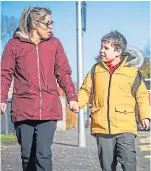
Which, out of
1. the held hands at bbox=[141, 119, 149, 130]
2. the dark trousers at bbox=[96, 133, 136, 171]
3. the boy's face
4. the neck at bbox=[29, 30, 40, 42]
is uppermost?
the neck at bbox=[29, 30, 40, 42]

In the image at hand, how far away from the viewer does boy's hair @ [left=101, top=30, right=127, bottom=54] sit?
4.97 m

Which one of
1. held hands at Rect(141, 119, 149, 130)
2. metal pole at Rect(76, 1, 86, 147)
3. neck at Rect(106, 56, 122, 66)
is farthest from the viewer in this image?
metal pole at Rect(76, 1, 86, 147)

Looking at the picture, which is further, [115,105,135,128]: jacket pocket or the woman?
[115,105,135,128]: jacket pocket

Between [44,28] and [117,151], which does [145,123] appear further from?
[44,28]

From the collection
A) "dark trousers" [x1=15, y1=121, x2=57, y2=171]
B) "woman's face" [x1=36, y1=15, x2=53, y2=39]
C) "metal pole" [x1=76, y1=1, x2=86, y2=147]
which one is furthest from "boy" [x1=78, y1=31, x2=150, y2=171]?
"metal pole" [x1=76, y1=1, x2=86, y2=147]

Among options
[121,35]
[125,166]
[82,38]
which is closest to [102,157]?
[125,166]

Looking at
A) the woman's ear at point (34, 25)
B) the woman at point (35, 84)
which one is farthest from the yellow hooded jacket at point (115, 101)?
the woman's ear at point (34, 25)

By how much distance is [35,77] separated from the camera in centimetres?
445

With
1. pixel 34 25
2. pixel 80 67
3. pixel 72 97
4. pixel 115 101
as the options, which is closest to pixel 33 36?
pixel 34 25

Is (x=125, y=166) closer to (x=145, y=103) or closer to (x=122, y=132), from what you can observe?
(x=122, y=132)

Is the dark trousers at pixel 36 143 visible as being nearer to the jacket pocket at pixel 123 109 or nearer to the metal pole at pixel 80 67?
the jacket pocket at pixel 123 109

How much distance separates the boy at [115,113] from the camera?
4.68 metres

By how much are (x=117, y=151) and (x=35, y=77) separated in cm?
111

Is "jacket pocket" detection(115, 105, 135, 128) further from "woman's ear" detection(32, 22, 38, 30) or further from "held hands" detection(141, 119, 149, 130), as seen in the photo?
"woman's ear" detection(32, 22, 38, 30)
